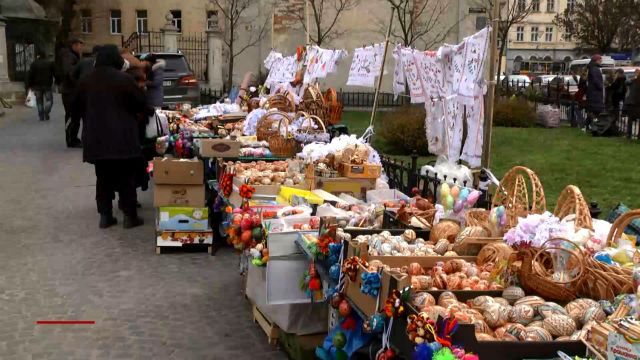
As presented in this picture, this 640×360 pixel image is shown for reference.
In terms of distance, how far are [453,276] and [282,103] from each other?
695cm

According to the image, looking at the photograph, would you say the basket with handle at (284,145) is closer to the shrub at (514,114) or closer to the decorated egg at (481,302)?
the decorated egg at (481,302)

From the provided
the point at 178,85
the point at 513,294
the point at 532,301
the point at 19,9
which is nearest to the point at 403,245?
the point at 513,294

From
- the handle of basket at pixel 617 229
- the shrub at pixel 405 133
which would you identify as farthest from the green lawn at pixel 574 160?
the handle of basket at pixel 617 229

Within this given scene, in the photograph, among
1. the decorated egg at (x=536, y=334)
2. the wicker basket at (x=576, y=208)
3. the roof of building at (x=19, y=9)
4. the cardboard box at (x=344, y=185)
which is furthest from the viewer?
the roof of building at (x=19, y=9)

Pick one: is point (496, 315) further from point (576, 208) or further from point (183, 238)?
point (183, 238)

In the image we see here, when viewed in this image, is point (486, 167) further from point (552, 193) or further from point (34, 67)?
point (34, 67)

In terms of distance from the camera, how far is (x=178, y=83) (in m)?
18.7

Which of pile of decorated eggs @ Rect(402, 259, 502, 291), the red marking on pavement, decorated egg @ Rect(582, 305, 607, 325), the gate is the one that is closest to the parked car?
the red marking on pavement

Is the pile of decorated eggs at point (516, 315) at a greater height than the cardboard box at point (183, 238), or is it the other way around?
the pile of decorated eggs at point (516, 315)

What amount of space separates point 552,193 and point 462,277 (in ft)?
22.8

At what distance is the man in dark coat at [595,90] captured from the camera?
1669 centimetres

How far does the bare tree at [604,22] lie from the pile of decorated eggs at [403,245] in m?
44.1

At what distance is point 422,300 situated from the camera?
10.1ft

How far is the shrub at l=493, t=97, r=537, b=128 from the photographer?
→ 1841 cm
